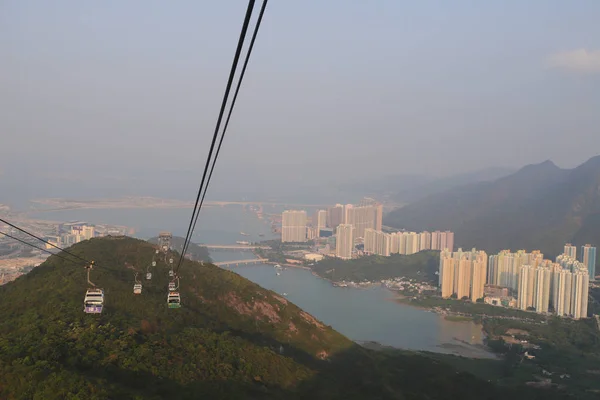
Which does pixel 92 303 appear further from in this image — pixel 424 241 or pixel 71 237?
pixel 424 241

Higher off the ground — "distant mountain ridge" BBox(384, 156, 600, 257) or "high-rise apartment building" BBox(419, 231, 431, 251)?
"distant mountain ridge" BBox(384, 156, 600, 257)

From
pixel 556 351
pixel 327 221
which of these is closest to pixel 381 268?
pixel 556 351

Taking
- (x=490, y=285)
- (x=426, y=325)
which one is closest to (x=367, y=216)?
(x=490, y=285)

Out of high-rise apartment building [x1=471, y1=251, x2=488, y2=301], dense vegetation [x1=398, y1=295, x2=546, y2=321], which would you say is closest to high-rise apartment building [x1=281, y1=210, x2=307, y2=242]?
dense vegetation [x1=398, y1=295, x2=546, y2=321]

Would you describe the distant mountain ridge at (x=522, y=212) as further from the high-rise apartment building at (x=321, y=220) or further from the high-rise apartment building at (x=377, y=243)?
the high-rise apartment building at (x=321, y=220)

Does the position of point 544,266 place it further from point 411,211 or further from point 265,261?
point 411,211

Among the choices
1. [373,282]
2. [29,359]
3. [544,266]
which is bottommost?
[373,282]

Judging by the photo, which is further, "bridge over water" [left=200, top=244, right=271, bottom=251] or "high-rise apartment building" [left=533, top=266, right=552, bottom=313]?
"bridge over water" [left=200, top=244, right=271, bottom=251]

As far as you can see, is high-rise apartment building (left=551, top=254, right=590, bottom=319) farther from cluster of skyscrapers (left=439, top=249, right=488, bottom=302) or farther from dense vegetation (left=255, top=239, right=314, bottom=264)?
dense vegetation (left=255, top=239, right=314, bottom=264)
